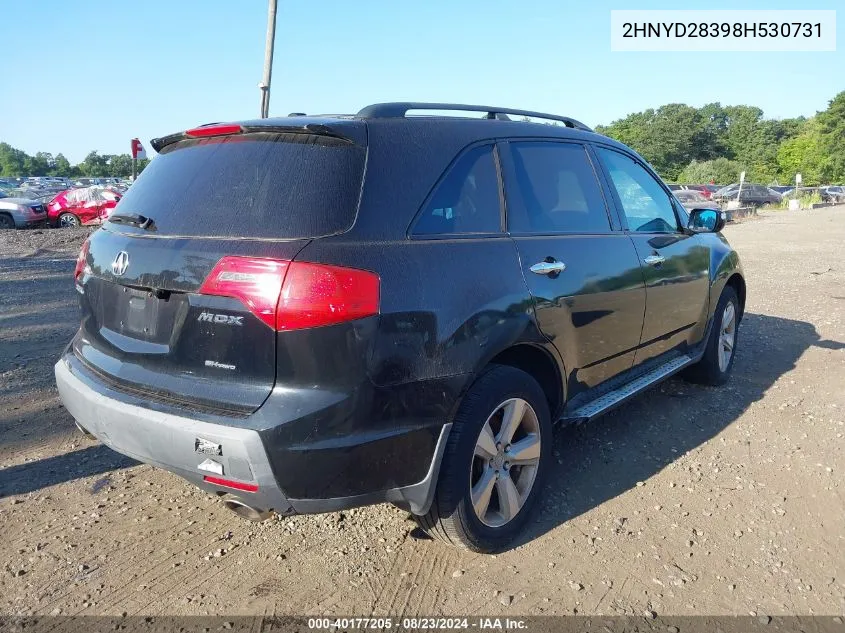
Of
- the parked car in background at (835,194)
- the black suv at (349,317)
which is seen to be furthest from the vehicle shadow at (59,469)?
the parked car in background at (835,194)

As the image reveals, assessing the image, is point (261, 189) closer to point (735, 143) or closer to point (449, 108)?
point (449, 108)

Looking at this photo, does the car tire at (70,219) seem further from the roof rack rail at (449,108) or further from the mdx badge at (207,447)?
the mdx badge at (207,447)

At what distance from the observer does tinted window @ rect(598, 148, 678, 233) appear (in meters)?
3.91

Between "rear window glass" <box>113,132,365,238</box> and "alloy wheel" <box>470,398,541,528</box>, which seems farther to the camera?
"alloy wheel" <box>470,398,541,528</box>

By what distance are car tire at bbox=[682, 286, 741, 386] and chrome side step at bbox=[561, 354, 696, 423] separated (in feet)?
1.56

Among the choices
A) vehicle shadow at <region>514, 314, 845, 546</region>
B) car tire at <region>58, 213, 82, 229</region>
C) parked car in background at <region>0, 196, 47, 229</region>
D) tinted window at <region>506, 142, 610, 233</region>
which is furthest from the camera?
car tire at <region>58, 213, 82, 229</region>

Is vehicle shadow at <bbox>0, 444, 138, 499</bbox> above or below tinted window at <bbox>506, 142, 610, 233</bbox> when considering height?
below

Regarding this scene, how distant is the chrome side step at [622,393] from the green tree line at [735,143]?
68550mm

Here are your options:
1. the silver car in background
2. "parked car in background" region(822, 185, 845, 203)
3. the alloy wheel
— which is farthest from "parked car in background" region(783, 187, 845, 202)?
the alloy wheel

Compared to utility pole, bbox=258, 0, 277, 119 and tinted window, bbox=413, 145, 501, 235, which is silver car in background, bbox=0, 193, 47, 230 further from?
tinted window, bbox=413, 145, 501, 235

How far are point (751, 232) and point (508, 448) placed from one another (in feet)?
65.0

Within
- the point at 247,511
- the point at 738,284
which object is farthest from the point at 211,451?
the point at 738,284

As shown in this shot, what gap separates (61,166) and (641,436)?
111470 millimetres

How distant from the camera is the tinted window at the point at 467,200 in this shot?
263cm
